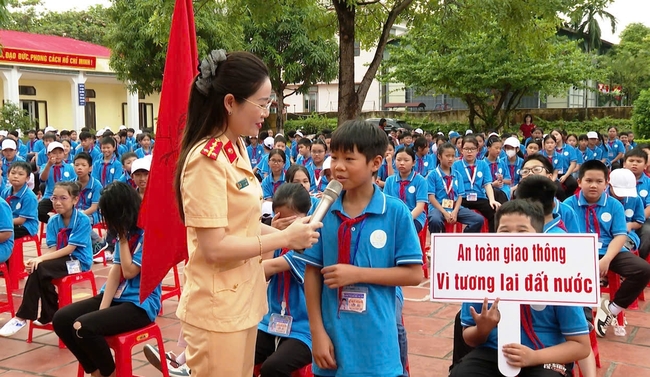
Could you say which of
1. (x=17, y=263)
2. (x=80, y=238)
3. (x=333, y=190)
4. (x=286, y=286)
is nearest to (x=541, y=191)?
(x=286, y=286)

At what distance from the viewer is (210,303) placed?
2012mm

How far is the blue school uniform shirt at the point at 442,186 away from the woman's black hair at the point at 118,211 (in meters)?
3.94

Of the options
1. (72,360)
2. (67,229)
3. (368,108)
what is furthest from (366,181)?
(368,108)

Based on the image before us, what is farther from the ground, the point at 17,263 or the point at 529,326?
the point at 529,326

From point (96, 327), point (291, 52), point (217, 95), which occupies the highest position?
point (291, 52)

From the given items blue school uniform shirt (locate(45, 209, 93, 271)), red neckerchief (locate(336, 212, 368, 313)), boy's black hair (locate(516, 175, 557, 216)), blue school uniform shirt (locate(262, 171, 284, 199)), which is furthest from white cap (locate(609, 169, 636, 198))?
blue school uniform shirt (locate(45, 209, 93, 271))

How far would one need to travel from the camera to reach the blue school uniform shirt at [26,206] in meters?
5.72

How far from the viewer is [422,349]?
413cm

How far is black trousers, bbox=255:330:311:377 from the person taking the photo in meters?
2.75

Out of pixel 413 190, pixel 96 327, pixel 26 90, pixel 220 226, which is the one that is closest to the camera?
pixel 220 226

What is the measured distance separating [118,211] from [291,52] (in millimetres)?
18184

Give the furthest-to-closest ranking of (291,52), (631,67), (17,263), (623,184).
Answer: (631,67) → (291,52) → (17,263) → (623,184)

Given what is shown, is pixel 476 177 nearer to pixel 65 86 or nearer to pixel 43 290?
pixel 43 290

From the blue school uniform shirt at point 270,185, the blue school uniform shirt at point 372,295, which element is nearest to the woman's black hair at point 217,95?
the blue school uniform shirt at point 372,295
